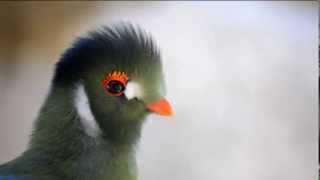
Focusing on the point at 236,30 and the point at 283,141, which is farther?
the point at 236,30

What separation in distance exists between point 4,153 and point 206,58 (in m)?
0.49

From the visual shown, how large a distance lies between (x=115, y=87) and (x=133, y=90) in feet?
0.09

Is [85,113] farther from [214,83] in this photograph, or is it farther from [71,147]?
[214,83]

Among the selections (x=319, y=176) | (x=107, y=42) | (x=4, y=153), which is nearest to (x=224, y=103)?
(x=319, y=176)

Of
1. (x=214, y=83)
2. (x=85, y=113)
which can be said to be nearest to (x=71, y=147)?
(x=85, y=113)

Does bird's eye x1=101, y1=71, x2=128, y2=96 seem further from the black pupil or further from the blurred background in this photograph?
the blurred background

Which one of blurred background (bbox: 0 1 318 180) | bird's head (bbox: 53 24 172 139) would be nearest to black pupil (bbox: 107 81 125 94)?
bird's head (bbox: 53 24 172 139)

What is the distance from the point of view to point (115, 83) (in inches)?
32.6

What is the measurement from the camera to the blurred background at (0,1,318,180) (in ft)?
3.62

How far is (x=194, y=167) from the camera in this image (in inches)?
43.4

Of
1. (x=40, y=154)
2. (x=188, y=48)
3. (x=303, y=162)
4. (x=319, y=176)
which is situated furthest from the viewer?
(x=188, y=48)

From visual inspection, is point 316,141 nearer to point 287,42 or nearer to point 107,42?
point 287,42

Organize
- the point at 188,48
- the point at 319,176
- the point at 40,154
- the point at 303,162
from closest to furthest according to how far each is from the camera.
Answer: the point at 40,154
the point at 319,176
the point at 303,162
the point at 188,48

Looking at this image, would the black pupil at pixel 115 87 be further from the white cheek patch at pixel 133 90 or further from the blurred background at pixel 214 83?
the blurred background at pixel 214 83
